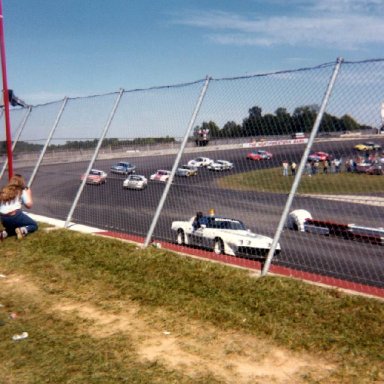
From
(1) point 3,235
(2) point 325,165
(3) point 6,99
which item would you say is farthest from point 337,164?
(3) point 6,99

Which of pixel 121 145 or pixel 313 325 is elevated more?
pixel 121 145

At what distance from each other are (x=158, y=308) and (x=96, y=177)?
556 cm

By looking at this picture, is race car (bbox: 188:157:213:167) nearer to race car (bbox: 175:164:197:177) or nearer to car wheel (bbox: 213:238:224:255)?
race car (bbox: 175:164:197:177)

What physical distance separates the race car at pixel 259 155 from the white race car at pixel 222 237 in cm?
114

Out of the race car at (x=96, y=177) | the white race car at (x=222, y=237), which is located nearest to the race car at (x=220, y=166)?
the white race car at (x=222, y=237)

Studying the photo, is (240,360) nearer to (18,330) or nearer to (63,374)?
(63,374)

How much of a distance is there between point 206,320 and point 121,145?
4983 mm

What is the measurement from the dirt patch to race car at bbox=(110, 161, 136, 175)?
4551 mm

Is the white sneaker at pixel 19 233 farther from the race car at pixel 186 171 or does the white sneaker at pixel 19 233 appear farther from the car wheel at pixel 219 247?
the car wheel at pixel 219 247

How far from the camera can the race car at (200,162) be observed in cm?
724

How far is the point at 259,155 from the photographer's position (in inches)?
251

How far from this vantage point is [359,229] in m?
7.45

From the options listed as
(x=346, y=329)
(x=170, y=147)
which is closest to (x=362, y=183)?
(x=346, y=329)

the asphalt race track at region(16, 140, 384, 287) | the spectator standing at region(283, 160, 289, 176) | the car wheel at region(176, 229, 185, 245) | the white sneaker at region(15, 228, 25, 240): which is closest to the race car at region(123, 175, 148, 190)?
the asphalt race track at region(16, 140, 384, 287)
